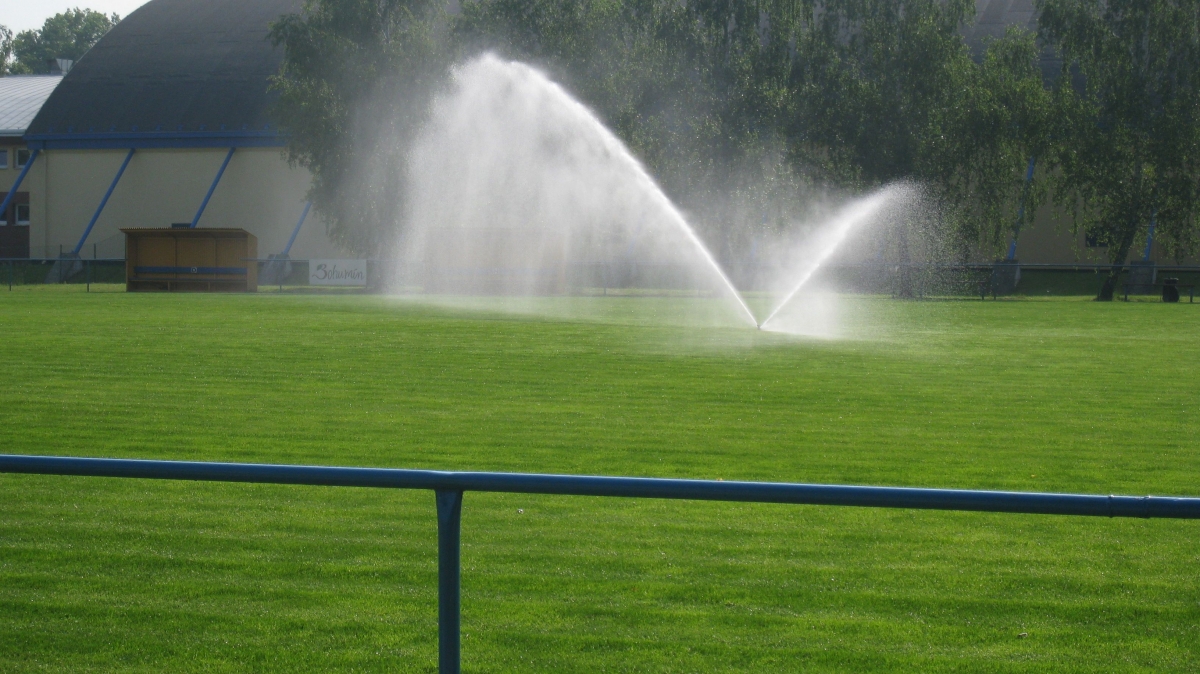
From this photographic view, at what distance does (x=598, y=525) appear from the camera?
801cm

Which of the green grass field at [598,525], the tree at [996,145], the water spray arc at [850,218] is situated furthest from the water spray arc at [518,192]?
the green grass field at [598,525]

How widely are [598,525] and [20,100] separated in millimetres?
78800

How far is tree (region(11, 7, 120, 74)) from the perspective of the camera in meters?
134

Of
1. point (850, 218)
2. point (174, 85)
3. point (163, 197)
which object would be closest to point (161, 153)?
point (163, 197)

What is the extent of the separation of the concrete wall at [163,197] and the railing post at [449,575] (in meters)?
60.9

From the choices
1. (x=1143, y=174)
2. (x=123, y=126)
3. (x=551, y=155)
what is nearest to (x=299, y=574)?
(x=551, y=155)

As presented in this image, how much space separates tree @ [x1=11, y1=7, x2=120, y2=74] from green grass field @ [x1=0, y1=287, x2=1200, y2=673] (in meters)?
128

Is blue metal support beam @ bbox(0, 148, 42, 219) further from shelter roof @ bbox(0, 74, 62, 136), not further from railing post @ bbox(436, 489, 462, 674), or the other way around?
railing post @ bbox(436, 489, 462, 674)

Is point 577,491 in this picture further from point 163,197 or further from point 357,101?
point 163,197

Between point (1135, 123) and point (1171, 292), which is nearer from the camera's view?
point (1171, 292)

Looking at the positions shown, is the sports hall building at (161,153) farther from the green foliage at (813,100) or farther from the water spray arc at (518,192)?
the water spray arc at (518,192)

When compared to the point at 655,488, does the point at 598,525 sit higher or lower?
lower

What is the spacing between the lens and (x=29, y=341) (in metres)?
21.9

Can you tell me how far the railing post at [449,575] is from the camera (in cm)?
340
